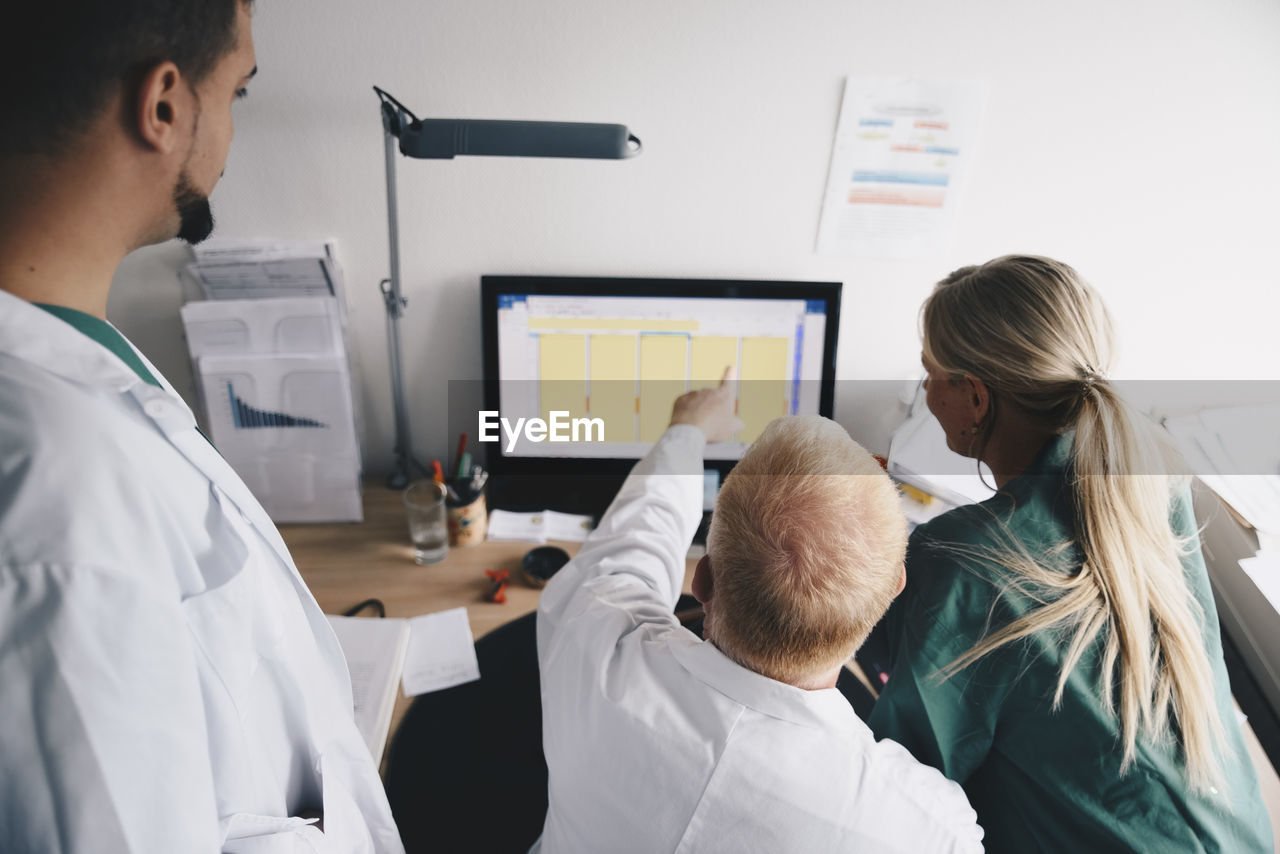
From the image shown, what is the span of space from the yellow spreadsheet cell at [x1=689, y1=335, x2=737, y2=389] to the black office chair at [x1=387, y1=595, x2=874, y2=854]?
630 millimetres

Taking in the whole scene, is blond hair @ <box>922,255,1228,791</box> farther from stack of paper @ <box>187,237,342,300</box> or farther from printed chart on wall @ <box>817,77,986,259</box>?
stack of paper @ <box>187,237,342,300</box>

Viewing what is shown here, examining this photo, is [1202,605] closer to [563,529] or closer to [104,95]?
[563,529]

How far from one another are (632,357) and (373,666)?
72 centimetres

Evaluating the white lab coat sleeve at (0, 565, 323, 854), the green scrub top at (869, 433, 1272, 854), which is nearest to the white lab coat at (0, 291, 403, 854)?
the white lab coat sleeve at (0, 565, 323, 854)

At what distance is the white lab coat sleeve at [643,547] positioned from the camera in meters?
0.88

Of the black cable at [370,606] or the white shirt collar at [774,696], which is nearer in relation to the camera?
the white shirt collar at [774,696]

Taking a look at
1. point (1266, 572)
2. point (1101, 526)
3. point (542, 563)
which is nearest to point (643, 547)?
point (542, 563)

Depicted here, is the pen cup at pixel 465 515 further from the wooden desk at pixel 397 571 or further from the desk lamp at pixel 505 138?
the desk lamp at pixel 505 138

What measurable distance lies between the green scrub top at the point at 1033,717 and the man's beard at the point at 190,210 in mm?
884

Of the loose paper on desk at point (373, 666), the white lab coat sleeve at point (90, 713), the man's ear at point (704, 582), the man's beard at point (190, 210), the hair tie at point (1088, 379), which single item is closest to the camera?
the white lab coat sleeve at point (90, 713)

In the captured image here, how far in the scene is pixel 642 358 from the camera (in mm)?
1370

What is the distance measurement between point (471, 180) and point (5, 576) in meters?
0.97

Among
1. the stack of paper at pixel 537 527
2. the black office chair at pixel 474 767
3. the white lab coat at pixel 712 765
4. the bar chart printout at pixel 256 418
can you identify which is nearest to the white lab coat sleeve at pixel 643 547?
the white lab coat at pixel 712 765

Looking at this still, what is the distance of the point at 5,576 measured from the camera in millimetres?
463
